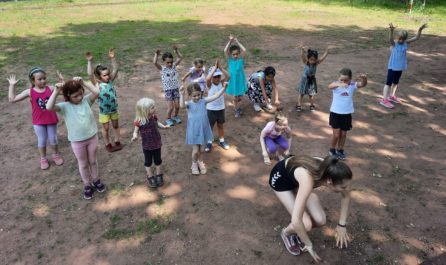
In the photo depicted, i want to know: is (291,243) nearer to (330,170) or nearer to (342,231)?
(342,231)

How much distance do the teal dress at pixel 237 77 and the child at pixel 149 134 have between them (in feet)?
9.76

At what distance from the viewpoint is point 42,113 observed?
615cm

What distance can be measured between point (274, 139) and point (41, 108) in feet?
13.1

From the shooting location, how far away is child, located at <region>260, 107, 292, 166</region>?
6.11 meters

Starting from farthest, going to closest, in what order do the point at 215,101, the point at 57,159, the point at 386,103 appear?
the point at 386,103 < the point at 215,101 < the point at 57,159

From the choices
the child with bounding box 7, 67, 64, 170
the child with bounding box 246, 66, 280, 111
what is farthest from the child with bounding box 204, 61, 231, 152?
the child with bounding box 7, 67, 64, 170

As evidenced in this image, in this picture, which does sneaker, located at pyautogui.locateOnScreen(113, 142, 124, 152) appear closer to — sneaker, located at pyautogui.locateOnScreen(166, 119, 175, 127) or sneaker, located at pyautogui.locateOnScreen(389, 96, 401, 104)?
sneaker, located at pyautogui.locateOnScreen(166, 119, 175, 127)

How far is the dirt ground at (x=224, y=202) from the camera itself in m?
4.61

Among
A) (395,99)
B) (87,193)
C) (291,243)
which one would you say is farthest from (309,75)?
(87,193)

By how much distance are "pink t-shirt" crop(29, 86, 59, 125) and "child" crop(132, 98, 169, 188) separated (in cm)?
174

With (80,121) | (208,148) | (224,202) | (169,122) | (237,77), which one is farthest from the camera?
(237,77)

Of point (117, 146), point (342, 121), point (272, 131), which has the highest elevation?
point (342, 121)

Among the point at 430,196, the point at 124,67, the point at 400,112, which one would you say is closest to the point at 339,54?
the point at 400,112

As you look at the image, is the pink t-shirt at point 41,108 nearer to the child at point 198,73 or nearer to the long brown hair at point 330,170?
the child at point 198,73
